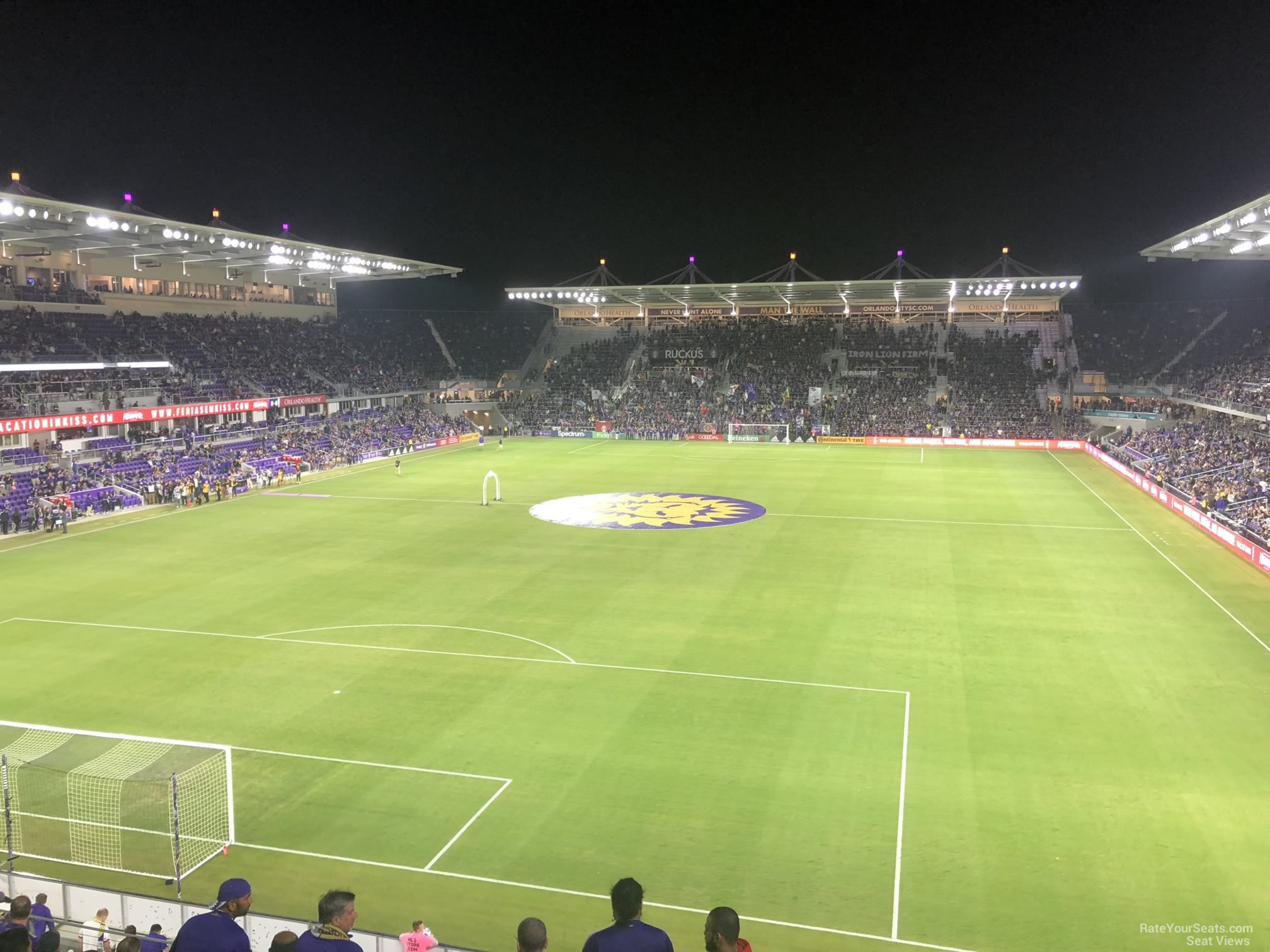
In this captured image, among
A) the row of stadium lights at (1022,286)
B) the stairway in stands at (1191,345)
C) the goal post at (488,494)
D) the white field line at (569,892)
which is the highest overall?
the row of stadium lights at (1022,286)

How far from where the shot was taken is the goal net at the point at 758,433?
67106 mm

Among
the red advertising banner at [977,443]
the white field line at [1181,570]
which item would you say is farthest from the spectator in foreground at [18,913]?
the red advertising banner at [977,443]

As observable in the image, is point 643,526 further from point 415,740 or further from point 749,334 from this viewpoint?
point 749,334

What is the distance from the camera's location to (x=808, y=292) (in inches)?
2778

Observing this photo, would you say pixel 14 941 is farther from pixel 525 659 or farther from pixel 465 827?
pixel 525 659

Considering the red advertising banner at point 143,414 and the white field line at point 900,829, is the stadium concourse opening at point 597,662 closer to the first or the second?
the white field line at point 900,829

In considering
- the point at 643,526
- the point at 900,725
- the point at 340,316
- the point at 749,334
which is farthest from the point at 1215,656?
the point at 340,316

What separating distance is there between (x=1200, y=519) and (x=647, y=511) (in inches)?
816

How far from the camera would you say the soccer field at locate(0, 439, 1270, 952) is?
10914 mm

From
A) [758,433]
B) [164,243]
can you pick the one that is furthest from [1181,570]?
[164,243]

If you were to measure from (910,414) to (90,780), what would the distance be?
61.9 m

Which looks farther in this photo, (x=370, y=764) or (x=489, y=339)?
(x=489, y=339)

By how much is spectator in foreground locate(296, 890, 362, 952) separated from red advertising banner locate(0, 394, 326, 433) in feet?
135

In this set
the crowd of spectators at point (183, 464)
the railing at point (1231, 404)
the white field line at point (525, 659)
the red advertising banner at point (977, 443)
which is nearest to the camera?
the white field line at point (525, 659)
